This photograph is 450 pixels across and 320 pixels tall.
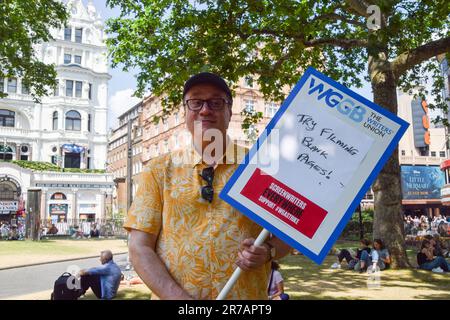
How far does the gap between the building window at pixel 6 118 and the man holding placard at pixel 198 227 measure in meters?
53.2

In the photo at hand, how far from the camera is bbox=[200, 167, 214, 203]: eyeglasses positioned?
2.32 metres

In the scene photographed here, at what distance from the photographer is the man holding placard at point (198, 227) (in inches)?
88.1

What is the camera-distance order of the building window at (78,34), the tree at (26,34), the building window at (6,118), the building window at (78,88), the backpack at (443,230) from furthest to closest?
the building window at (78,34) < the building window at (78,88) < the building window at (6,118) < the backpack at (443,230) < the tree at (26,34)

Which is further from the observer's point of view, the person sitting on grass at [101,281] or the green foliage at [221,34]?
the green foliage at [221,34]

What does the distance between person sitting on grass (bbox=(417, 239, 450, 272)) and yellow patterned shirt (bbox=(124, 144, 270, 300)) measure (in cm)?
1263

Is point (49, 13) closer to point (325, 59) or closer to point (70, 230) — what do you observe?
point (325, 59)

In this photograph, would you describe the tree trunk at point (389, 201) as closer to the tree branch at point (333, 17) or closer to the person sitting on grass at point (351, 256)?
the person sitting on grass at point (351, 256)

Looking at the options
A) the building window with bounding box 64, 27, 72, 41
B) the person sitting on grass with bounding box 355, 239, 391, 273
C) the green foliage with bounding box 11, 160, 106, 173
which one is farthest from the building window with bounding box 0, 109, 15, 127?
the person sitting on grass with bounding box 355, 239, 391, 273

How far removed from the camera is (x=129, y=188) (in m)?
16.0

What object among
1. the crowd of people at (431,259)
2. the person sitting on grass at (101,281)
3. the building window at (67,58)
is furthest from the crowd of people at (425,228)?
the building window at (67,58)

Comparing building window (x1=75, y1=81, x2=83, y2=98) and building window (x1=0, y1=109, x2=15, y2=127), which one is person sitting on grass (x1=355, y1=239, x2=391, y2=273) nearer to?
building window (x1=75, y1=81, x2=83, y2=98)

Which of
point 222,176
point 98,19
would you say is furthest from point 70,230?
point 222,176

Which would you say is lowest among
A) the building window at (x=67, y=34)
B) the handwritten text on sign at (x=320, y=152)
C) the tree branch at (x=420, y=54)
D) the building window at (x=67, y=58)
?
the handwritten text on sign at (x=320, y=152)

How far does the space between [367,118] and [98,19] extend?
58657 millimetres
